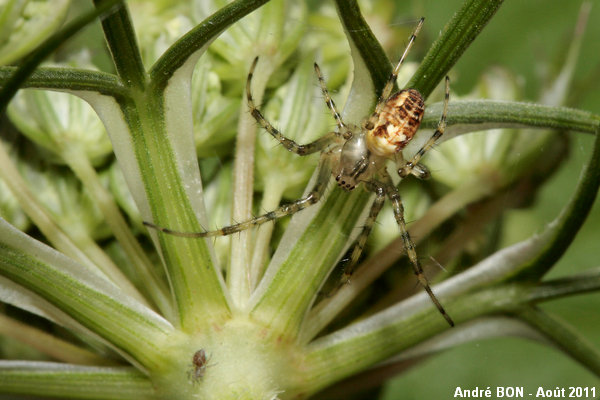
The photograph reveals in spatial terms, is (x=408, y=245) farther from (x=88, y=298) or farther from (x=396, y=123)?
(x=88, y=298)

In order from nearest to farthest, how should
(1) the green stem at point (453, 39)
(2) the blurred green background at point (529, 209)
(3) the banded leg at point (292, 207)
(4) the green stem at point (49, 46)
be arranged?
(4) the green stem at point (49, 46) → (1) the green stem at point (453, 39) → (3) the banded leg at point (292, 207) → (2) the blurred green background at point (529, 209)

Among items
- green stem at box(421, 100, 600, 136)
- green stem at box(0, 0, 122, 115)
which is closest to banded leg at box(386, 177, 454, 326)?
green stem at box(421, 100, 600, 136)

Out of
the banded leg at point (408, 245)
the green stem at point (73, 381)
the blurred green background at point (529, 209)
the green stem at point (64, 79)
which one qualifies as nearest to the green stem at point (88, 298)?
the green stem at point (73, 381)

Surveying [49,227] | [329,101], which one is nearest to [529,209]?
[329,101]

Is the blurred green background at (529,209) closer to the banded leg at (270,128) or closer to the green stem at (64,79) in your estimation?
the banded leg at (270,128)

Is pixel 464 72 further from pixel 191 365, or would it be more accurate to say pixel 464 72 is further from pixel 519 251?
pixel 191 365

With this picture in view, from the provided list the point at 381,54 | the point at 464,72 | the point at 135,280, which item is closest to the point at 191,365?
the point at 135,280

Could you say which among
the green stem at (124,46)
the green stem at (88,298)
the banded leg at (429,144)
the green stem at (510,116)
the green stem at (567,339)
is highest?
the banded leg at (429,144)
